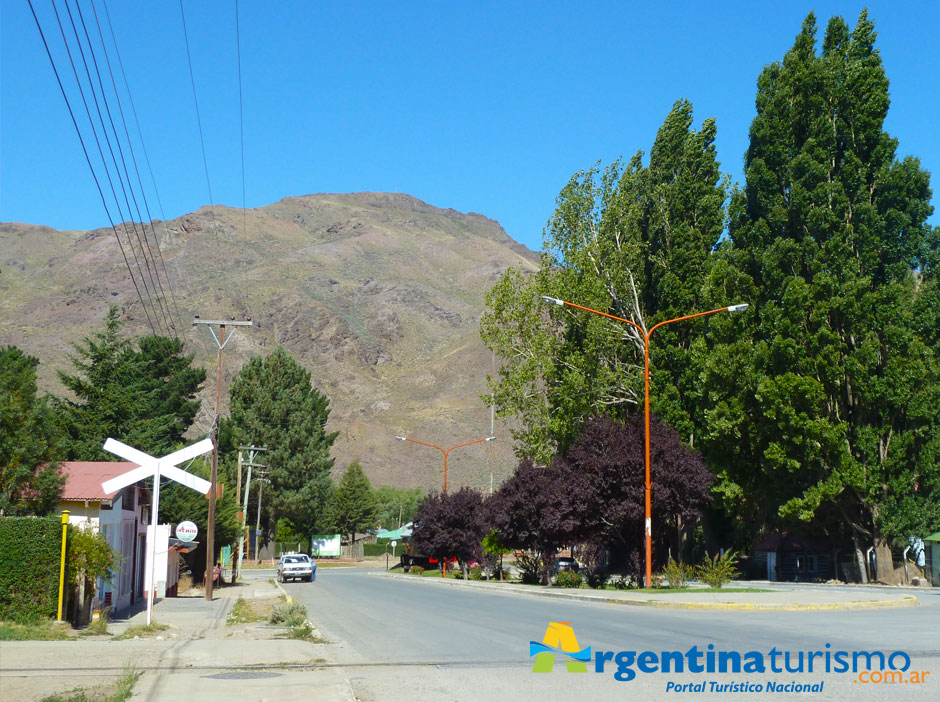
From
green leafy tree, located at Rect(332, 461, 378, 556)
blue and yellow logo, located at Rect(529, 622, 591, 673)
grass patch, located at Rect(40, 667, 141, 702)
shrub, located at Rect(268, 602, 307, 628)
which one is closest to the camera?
grass patch, located at Rect(40, 667, 141, 702)

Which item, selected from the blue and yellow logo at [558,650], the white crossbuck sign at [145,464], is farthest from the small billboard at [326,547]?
the blue and yellow logo at [558,650]

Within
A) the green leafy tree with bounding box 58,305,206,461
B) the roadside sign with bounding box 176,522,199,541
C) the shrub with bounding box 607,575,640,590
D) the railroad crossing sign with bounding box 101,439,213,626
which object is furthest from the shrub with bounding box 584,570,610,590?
the green leafy tree with bounding box 58,305,206,461

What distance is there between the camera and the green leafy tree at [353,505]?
387ft

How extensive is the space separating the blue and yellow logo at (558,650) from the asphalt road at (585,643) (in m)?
0.18

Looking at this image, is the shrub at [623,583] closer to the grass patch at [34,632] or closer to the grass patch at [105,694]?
the grass patch at [34,632]

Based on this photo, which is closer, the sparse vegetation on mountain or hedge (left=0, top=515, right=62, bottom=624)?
hedge (left=0, top=515, right=62, bottom=624)

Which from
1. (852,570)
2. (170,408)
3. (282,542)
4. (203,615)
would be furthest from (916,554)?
(282,542)

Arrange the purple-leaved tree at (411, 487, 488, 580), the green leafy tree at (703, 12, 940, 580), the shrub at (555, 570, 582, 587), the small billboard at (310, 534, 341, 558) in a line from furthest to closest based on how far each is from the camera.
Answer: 1. the small billboard at (310, 534, 341, 558)
2. the purple-leaved tree at (411, 487, 488, 580)
3. the shrub at (555, 570, 582, 587)
4. the green leafy tree at (703, 12, 940, 580)

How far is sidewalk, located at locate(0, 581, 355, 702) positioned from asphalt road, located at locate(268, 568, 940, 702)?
0.64 m

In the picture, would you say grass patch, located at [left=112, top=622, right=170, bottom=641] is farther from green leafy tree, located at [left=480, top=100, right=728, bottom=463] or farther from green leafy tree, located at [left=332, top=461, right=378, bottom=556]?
green leafy tree, located at [left=332, top=461, right=378, bottom=556]

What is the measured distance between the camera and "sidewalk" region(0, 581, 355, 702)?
34.3ft

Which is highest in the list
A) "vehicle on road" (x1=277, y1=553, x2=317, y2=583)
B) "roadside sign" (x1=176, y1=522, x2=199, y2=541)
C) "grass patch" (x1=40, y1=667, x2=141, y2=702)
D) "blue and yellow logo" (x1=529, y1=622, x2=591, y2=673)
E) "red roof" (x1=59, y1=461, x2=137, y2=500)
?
"red roof" (x1=59, y1=461, x2=137, y2=500)

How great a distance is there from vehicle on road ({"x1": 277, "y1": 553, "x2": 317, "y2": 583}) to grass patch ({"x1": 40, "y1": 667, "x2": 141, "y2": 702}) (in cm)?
4278

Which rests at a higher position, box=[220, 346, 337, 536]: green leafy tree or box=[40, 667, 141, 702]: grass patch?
box=[220, 346, 337, 536]: green leafy tree
